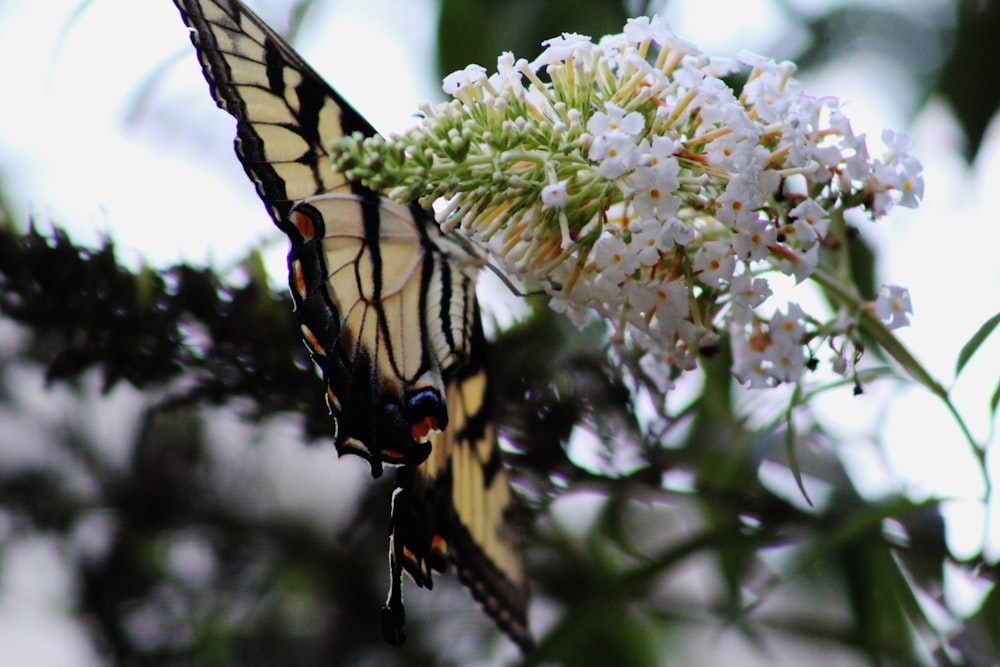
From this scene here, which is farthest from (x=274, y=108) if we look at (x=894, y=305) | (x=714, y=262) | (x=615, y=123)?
(x=894, y=305)

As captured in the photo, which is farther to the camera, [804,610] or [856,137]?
[804,610]

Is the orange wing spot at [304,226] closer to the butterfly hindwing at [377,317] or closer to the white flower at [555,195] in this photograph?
the butterfly hindwing at [377,317]

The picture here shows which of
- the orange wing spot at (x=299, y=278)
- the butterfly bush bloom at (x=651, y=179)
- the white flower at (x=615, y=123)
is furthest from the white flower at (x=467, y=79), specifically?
the orange wing spot at (x=299, y=278)

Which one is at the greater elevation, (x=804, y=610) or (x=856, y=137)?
(x=856, y=137)

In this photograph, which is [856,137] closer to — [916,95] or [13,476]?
[916,95]

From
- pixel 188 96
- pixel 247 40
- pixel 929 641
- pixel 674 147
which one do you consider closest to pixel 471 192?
pixel 674 147

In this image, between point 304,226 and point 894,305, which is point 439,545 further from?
point 894,305
